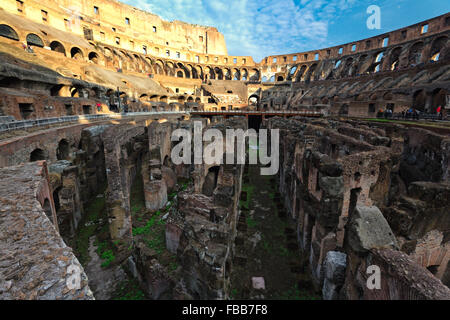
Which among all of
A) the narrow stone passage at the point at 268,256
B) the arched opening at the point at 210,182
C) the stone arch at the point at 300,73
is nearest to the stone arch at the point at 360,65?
the stone arch at the point at 300,73

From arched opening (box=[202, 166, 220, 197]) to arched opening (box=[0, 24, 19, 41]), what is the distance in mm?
29544

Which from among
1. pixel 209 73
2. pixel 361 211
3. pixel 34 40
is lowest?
pixel 361 211

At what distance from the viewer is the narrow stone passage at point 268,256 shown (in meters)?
5.49

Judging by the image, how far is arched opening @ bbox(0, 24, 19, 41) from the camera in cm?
2283

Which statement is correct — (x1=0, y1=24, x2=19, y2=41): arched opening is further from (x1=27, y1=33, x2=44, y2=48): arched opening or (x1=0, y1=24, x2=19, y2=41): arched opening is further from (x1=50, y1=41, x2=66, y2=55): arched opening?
(x1=50, y1=41, x2=66, y2=55): arched opening

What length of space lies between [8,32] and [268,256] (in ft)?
117

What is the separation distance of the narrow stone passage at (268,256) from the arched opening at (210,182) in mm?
1692

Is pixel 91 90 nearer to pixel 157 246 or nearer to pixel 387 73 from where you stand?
pixel 157 246

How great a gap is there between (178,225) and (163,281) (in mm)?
1469

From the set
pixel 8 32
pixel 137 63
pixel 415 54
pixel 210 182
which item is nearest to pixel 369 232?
pixel 210 182

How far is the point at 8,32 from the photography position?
23484mm

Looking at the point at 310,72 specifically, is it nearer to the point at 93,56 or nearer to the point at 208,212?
the point at 93,56
